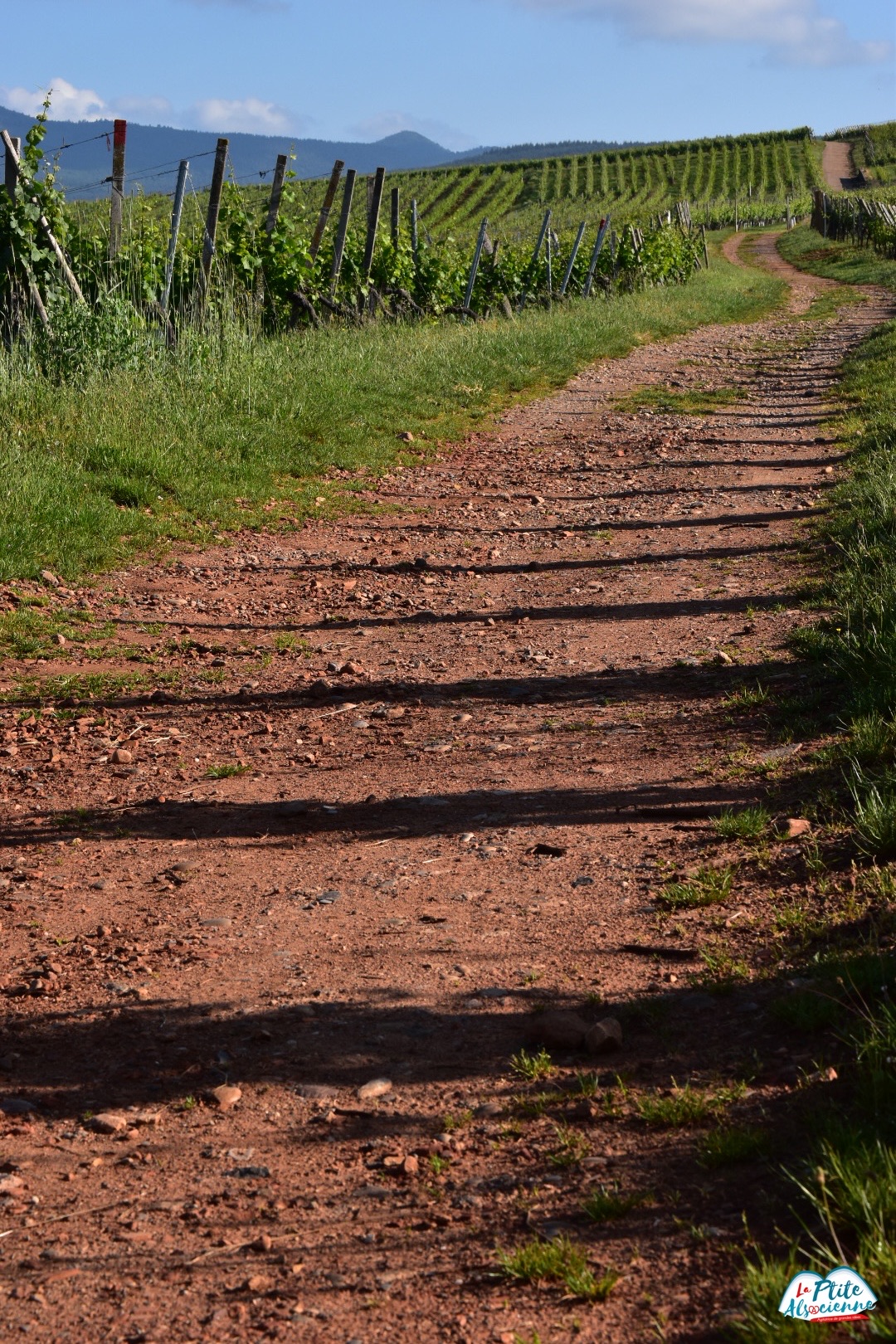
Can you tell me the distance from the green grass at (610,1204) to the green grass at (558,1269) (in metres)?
0.08

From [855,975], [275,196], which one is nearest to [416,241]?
[275,196]

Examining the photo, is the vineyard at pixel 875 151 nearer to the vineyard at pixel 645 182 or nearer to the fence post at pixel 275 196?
the vineyard at pixel 645 182

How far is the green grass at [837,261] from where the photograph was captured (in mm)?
35438

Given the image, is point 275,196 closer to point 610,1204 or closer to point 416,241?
point 416,241

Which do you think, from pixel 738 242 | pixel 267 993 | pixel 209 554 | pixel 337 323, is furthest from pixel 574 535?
pixel 738 242

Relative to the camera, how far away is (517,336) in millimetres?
16656

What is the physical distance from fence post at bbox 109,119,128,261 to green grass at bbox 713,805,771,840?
29.4 ft

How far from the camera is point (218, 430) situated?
9.33 m

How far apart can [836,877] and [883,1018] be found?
826 millimetres

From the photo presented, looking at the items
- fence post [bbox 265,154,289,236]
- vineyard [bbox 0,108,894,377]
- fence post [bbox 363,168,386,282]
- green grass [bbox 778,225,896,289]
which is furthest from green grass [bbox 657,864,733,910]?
green grass [bbox 778,225,896,289]

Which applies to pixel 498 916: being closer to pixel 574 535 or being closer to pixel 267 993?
pixel 267 993

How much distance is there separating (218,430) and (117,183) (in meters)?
3.10

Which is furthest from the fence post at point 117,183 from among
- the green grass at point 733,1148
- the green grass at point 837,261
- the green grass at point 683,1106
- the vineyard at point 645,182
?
the vineyard at point 645,182

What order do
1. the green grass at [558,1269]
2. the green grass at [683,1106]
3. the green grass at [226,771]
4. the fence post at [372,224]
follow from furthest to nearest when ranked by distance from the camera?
the fence post at [372,224] < the green grass at [226,771] < the green grass at [683,1106] < the green grass at [558,1269]
